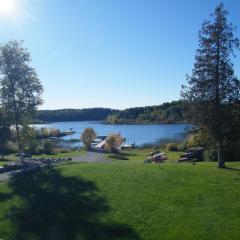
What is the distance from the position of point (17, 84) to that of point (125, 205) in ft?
Result: 63.6

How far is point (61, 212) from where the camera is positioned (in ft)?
65.5

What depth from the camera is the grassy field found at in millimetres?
17375

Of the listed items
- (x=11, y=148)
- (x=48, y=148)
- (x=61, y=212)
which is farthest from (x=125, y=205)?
(x=11, y=148)

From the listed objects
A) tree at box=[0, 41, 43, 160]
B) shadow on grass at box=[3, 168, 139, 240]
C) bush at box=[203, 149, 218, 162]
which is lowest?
shadow on grass at box=[3, 168, 139, 240]

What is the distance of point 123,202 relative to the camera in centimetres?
2058

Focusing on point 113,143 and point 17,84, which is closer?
point 17,84

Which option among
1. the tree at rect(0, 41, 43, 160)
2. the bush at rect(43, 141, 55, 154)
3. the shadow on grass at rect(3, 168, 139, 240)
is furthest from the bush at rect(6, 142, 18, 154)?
the shadow on grass at rect(3, 168, 139, 240)

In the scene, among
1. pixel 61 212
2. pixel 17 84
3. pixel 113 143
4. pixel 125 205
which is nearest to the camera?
pixel 61 212

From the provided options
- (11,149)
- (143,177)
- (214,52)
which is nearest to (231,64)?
(214,52)

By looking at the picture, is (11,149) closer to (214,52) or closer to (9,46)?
(9,46)

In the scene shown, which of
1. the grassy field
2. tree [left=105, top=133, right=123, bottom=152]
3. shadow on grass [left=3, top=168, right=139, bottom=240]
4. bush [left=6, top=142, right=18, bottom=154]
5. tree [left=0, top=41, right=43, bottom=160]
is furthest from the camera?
tree [left=105, top=133, right=123, bottom=152]

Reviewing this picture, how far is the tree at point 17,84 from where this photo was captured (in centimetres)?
3572

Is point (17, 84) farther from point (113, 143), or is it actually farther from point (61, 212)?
point (113, 143)

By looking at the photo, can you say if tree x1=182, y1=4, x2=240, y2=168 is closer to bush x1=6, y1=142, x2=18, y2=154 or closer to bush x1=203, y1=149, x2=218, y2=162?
bush x1=203, y1=149, x2=218, y2=162
